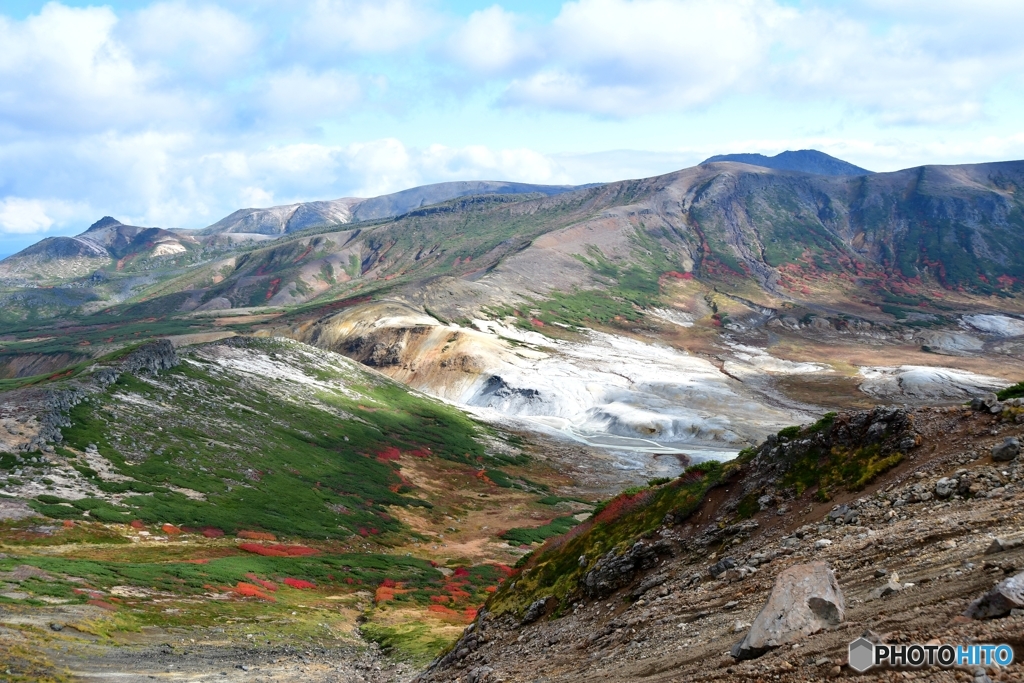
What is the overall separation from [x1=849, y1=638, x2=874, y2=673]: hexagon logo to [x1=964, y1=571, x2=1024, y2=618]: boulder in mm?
1848

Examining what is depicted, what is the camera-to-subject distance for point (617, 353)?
652 ft

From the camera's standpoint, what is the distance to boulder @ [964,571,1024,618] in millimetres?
11562

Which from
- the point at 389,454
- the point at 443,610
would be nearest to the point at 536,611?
the point at 443,610

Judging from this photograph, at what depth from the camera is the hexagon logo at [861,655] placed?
11883mm

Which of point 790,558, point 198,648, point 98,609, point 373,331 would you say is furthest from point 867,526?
point 373,331

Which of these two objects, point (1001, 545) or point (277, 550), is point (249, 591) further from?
point (1001, 545)

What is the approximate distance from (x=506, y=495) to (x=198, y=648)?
67256 millimetres

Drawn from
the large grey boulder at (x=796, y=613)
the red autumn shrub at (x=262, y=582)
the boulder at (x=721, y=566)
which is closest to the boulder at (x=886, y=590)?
the large grey boulder at (x=796, y=613)

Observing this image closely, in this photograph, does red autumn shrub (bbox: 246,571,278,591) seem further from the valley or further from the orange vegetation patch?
the orange vegetation patch

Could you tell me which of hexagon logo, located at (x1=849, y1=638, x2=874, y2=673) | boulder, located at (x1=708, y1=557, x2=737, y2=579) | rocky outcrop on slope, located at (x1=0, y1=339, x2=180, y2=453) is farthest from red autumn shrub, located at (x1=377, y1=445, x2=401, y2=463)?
hexagon logo, located at (x1=849, y1=638, x2=874, y2=673)

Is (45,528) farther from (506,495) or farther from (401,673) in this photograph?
(506,495)

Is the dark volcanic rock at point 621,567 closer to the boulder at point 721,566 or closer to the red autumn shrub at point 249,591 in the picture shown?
the boulder at point 721,566

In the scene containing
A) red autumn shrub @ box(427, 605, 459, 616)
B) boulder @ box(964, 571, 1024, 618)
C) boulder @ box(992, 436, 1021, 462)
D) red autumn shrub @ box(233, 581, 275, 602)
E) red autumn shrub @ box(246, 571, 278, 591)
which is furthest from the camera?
red autumn shrub @ box(427, 605, 459, 616)

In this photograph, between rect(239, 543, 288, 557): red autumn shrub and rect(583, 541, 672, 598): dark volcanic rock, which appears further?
rect(239, 543, 288, 557): red autumn shrub
